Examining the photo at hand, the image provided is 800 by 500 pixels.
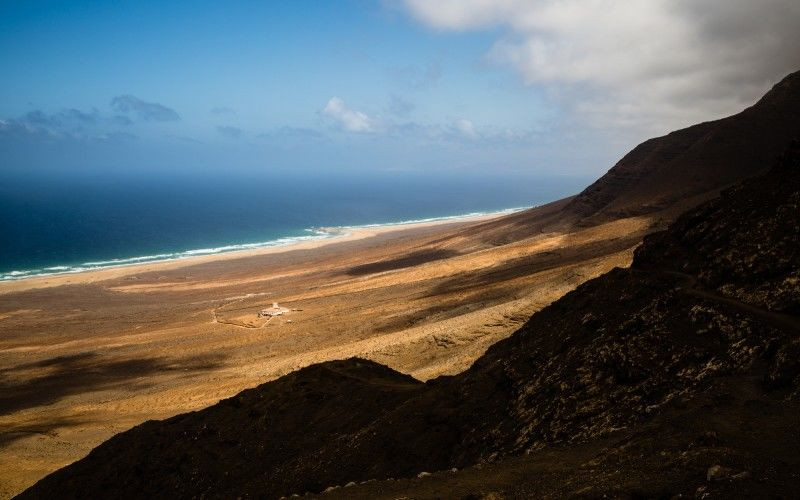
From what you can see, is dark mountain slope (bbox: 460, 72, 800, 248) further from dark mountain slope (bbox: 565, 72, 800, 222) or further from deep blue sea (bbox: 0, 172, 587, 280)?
deep blue sea (bbox: 0, 172, 587, 280)

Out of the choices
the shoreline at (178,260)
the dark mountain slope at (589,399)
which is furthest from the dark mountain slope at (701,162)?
the shoreline at (178,260)

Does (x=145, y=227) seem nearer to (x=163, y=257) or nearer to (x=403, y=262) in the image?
(x=163, y=257)

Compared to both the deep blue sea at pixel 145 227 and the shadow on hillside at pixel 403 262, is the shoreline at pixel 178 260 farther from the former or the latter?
the shadow on hillside at pixel 403 262

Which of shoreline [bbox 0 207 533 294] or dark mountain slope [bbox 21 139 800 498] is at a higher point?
shoreline [bbox 0 207 533 294]

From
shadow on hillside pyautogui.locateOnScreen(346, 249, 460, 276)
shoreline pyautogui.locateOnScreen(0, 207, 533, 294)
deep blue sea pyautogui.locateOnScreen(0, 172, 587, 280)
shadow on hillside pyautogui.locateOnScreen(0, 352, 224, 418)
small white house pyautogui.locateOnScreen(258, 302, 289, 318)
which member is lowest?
shadow on hillside pyautogui.locateOnScreen(0, 352, 224, 418)

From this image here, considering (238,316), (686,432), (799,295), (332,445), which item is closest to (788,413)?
(686,432)

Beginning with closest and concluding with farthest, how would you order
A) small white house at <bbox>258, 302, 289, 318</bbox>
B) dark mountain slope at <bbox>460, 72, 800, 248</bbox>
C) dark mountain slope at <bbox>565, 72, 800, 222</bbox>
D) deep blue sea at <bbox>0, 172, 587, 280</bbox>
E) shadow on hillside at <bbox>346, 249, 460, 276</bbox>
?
small white house at <bbox>258, 302, 289, 318</bbox>
dark mountain slope at <bbox>460, 72, 800, 248</bbox>
dark mountain slope at <bbox>565, 72, 800, 222</bbox>
shadow on hillside at <bbox>346, 249, 460, 276</bbox>
deep blue sea at <bbox>0, 172, 587, 280</bbox>

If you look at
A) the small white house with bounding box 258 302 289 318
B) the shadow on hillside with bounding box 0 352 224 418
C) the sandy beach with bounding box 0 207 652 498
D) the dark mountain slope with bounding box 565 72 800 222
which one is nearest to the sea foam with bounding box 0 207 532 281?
the sandy beach with bounding box 0 207 652 498
